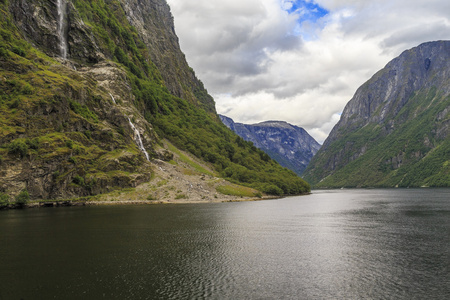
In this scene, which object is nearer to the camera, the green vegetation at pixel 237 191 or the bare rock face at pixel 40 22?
the green vegetation at pixel 237 191

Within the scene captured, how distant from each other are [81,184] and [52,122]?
110 feet

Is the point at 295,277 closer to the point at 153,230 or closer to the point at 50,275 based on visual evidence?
the point at 50,275

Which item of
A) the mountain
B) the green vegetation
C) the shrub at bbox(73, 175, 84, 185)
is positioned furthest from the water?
the green vegetation

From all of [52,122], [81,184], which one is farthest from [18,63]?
[81,184]

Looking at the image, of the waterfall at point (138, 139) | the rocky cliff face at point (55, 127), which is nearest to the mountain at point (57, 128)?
the rocky cliff face at point (55, 127)

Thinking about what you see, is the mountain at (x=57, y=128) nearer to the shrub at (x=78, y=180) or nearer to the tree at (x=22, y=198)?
the shrub at (x=78, y=180)

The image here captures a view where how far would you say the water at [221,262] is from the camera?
3184 centimetres

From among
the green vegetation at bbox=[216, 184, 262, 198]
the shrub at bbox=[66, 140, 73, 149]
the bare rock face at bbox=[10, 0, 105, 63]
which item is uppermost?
the bare rock face at bbox=[10, 0, 105, 63]

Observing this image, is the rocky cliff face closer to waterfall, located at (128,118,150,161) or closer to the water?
waterfall, located at (128,118,150,161)

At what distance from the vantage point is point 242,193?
7141 inches

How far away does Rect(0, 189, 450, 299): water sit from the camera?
3184cm

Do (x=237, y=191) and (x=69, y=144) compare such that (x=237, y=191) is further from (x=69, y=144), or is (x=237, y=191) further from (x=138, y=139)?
(x=69, y=144)

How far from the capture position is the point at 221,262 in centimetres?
4347

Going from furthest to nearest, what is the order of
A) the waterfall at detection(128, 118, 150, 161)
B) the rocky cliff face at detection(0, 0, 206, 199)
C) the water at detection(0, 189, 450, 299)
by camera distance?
the waterfall at detection(128, 118, 150, 161) < the rocky cliff face at detection(0, 0, 206, 199) < the water at detection(0, 189, 450, 299)
